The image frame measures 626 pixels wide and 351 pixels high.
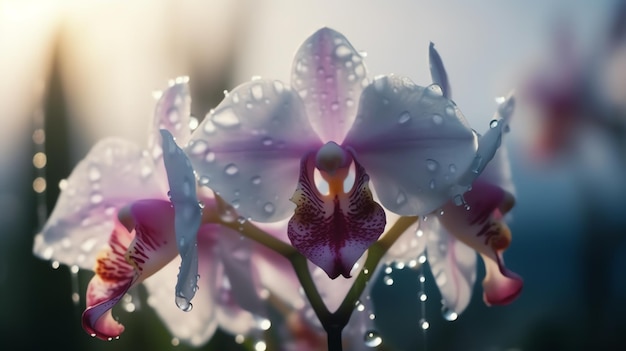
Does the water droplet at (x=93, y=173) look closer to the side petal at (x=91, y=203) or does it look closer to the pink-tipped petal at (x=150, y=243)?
the side petal at (x=91, y=203)

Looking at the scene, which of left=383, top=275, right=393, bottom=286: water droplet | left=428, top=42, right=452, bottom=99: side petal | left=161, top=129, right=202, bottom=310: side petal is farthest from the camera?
left=383, top=275, right=393, bottom=286: water droplet

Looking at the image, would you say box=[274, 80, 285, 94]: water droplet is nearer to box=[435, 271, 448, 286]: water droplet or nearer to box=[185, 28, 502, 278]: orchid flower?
box=[185, 28, 502, 278]: orchid flower

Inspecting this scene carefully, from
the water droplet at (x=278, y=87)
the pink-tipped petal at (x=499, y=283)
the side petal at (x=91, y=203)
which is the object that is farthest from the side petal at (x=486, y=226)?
the side petal at (x=91, y=203)

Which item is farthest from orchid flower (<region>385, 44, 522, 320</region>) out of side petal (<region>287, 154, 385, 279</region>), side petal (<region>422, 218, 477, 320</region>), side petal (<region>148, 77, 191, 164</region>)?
side petal (<region>148, 77, 191, 164</region>)

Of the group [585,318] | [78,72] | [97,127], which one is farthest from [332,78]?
[585,318]

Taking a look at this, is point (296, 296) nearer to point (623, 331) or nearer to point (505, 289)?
point (505, 289)

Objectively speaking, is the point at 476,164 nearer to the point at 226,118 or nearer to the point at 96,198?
the point at 226,118

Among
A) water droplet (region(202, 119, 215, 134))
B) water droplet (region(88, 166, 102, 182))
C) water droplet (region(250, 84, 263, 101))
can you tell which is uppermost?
water droplet (region(250, 84, 263, 101))
